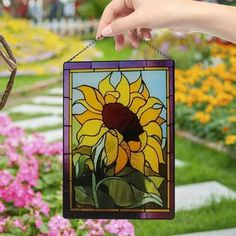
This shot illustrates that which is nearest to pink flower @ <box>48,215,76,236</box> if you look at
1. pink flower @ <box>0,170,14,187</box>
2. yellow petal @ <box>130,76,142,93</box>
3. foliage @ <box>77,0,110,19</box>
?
pink flower @ <box>0,170,14,187</box>

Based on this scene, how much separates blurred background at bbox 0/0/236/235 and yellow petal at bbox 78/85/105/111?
80 centimetres

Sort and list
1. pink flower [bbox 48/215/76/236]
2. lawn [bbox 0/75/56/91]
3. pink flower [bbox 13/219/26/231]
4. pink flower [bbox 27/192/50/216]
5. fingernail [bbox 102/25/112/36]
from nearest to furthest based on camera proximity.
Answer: fingernail [bbox 102/25/112/36] < pink flower [bbox 48/215/76/236] < pink flower [bbox 13/219/26/231] < pink flower [bbox 27/192/50/216] < lawn [bbox 0/75/56/91]

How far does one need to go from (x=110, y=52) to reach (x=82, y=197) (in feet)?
36.8

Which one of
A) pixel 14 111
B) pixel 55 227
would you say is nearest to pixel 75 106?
pixel 55 227

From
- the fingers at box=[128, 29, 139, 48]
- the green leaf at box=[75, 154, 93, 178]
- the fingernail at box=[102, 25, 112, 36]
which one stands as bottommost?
the green leaf at box=[75, 154, 93, 178]

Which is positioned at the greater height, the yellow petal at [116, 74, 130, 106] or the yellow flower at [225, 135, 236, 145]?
the yellow petal at [116, 74, 130, 106]

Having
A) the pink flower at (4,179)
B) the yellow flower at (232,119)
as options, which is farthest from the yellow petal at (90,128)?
the yellow flower at (232,119)

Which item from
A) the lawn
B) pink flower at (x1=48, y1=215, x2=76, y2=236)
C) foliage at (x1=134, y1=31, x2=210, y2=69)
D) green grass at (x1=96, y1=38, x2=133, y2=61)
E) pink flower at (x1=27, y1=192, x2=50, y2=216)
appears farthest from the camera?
green grass at (x1=96, y1=38, x2=133, y2=61)

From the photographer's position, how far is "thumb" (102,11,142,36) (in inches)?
63.3

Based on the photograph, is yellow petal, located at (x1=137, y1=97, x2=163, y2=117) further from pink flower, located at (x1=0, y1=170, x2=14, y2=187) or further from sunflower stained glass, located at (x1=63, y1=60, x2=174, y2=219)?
pink flower, located at (x1=0, y1=170, x2=14, y2=187)

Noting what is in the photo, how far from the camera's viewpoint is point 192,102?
18.7ft

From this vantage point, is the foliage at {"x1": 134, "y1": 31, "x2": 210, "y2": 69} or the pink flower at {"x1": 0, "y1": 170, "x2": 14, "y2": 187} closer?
the pink flower at {"x1": 0, "y1": 170, "x2": 14, "y2": 187}

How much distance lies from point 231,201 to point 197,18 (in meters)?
2.28

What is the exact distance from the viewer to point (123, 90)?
1.79 metres
